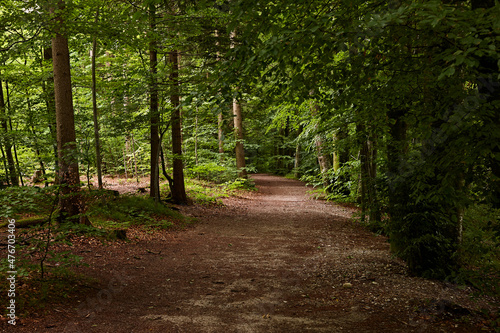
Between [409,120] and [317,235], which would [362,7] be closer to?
[409,120]

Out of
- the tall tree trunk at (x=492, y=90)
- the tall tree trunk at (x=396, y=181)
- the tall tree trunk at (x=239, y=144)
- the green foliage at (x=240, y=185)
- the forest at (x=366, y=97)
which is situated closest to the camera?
the forest at (x=366, y=97)

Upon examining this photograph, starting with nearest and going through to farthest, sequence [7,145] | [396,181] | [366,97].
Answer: [366,97] < [396,181] < [7,145]

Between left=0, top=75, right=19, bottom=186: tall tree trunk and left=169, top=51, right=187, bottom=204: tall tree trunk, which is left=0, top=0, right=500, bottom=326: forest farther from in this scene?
left=169, top=51, right=187, bottom=204: tall tree trunk

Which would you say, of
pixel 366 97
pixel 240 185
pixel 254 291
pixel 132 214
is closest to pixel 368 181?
pixel 366 97

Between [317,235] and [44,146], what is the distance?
9390 mm

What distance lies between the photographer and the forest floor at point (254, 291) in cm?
394

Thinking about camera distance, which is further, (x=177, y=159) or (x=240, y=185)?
(x=240, y=185)

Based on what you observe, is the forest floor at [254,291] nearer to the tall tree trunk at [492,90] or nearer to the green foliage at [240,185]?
the tall tree trunk at [492,90]

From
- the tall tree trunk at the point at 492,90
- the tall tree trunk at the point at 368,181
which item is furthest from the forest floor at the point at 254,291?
the tall tree trunk at the point at 492,90

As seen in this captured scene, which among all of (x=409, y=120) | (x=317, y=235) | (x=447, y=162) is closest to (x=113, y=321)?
(x=447, y=162)

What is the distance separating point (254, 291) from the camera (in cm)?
530

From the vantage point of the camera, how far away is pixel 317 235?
9836mm

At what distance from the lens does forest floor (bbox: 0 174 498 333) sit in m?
3.94

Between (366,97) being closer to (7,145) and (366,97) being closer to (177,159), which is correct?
(177,159)
